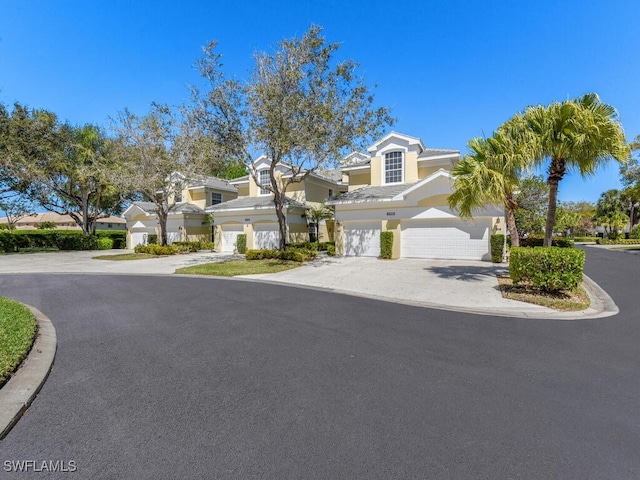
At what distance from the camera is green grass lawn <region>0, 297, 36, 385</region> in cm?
393

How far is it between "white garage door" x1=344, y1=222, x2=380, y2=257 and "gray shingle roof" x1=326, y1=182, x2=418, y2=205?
168 cm

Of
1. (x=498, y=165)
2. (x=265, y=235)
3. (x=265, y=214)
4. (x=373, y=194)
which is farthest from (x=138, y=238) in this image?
(x=498, y=165)

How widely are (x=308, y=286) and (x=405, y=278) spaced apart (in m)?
3.92

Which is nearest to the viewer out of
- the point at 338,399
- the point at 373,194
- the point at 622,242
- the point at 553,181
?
the point at 338,399

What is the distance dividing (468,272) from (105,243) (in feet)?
112

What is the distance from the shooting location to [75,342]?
204 inches

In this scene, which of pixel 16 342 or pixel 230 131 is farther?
pixel 230 131

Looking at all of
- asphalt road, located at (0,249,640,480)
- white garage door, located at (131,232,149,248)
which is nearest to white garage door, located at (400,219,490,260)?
asphalt road, located at (0,249,640,480)

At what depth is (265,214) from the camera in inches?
891

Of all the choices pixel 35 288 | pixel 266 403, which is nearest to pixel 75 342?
pixel 266 403

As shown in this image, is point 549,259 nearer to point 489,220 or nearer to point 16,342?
point 489,220

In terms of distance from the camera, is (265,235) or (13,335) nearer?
(13,335)

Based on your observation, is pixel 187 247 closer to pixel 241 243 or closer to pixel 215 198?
pixel 241 243

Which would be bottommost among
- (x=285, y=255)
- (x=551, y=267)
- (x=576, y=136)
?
(x=285, y=255)
